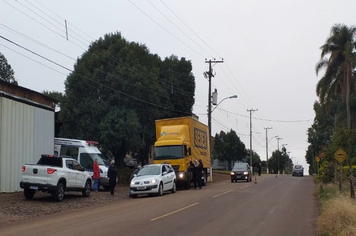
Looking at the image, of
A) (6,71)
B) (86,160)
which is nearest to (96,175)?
(86,160)

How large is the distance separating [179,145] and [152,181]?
20.6 feet

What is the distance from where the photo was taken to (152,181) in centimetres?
2506

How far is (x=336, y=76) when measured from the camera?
43.1m

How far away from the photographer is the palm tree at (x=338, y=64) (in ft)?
136

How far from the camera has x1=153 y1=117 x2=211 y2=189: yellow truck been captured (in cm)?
3092

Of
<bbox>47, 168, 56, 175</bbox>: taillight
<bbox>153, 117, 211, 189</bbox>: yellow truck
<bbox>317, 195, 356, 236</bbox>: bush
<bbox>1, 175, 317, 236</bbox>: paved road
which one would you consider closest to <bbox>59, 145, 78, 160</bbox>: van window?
<bbox>153, 117, 211, 189</bbox>: yellow truck

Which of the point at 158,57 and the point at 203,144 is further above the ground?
the point at 158,57

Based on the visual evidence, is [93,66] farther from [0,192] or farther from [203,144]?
[0,192]

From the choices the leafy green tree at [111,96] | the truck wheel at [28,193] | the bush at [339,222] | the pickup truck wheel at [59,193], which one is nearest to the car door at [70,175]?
the pickup truck wheel at [59,193]

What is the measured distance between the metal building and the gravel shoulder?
116 centimetres

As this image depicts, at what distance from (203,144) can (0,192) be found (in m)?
16.9

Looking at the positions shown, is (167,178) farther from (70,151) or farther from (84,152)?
(70,151)

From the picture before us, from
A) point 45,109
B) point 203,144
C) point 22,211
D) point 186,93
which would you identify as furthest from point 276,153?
point 22,211

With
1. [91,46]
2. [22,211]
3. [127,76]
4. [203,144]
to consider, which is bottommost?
[22,211]
